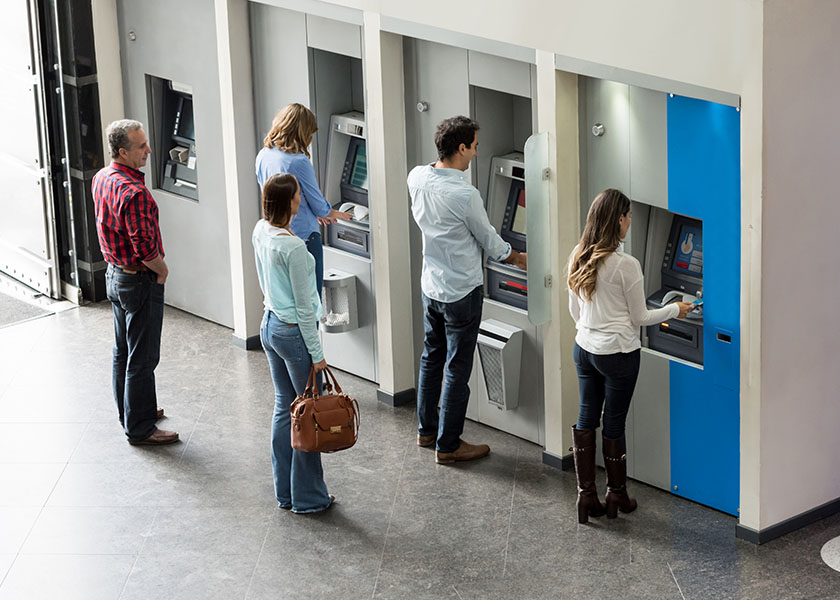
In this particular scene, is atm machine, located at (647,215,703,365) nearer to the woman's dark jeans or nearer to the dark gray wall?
the woman's dark jeans

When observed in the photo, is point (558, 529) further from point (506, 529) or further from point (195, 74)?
point (195, 74)

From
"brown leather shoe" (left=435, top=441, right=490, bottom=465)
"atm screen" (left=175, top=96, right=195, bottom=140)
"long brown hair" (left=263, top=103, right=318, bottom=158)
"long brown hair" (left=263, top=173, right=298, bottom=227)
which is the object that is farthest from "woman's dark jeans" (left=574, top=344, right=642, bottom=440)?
"atm screen" (left=175, top=96, right=195, bottom=140)

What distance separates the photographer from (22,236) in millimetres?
9750

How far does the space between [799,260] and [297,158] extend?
2769mm

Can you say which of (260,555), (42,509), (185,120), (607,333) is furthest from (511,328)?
(185,120)

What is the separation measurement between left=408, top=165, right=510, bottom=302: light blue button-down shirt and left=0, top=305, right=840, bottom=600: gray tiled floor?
1.01 meters

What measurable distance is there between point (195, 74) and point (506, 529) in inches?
160

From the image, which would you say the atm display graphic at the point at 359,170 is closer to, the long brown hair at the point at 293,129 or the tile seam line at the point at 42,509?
the long brown hair at the point at 293,129

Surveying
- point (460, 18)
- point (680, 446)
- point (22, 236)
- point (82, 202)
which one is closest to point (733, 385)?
point (680, 446)

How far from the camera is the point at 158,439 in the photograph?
700 centimetres

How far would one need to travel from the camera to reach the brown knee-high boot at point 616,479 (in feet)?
19.6

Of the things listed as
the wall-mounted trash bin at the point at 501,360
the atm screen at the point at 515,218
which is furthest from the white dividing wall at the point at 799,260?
the atm screen at the point at 515,218

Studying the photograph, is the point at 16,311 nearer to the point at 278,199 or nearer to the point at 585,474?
the point at 278,199

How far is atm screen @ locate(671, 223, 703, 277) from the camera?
234 inches
